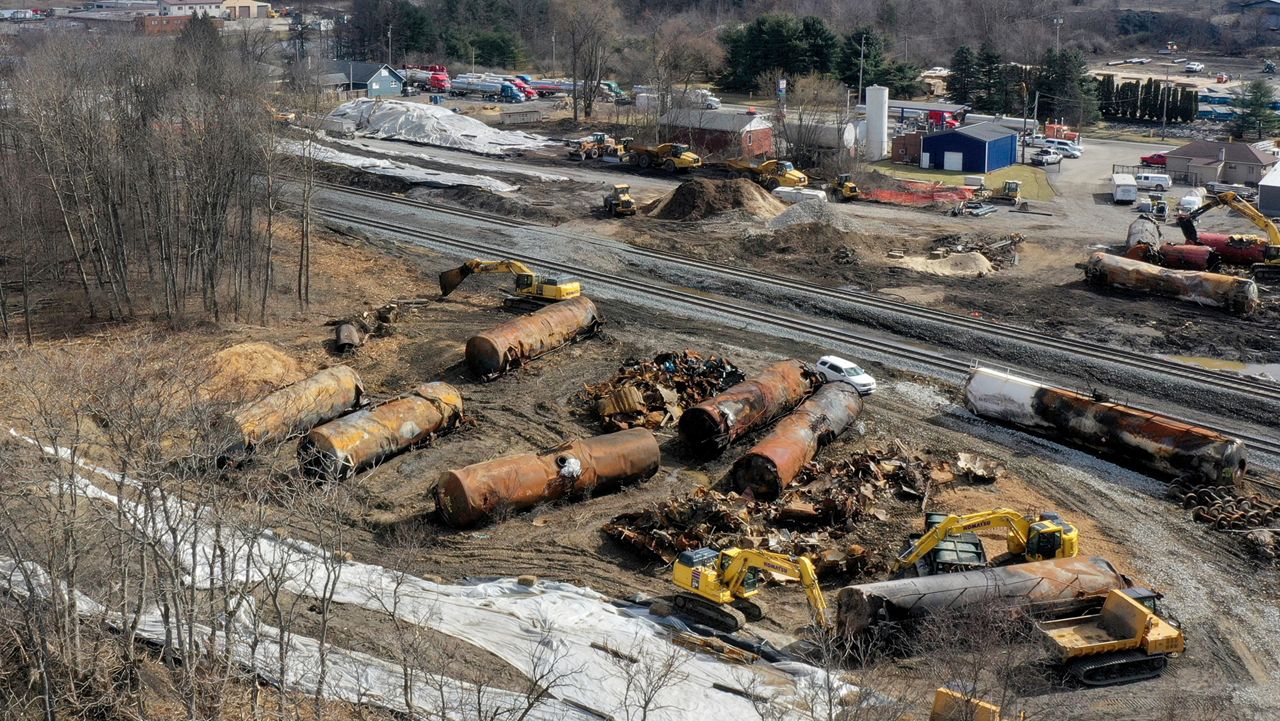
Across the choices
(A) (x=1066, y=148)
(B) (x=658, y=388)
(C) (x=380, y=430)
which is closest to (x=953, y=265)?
(B) (x=658, y=388)

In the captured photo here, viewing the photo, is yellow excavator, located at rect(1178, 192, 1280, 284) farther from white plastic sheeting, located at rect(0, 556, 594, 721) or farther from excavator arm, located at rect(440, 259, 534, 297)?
white plastic sheeting, located at rect(0, 556, 594, 721)

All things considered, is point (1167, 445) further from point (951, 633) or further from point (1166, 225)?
point (1166, 225)

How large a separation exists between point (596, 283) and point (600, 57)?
178ft

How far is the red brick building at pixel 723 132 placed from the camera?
75.2 meters

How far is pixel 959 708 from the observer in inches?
712

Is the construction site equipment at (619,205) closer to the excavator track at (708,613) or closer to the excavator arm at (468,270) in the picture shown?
the excavator arm at (468,270)

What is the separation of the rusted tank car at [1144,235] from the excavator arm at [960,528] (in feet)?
93.1

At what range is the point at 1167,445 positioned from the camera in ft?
97.2

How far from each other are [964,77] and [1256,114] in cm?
2438

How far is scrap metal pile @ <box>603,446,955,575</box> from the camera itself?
1022 inches

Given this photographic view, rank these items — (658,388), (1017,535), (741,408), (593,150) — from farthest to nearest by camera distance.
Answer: (593,150) < (658,388) < (741,408) < (1017,535)

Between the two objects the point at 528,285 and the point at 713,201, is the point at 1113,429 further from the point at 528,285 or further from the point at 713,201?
the point at 713,201

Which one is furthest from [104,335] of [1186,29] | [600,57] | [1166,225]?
[1186,29]

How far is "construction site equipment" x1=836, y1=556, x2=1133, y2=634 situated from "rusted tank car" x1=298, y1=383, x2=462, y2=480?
38.8 feet
